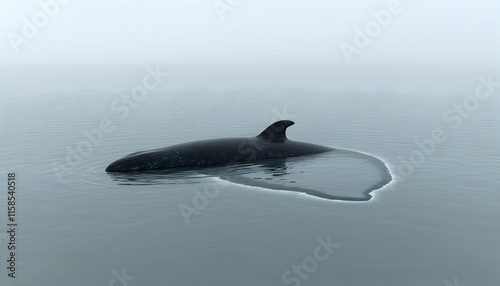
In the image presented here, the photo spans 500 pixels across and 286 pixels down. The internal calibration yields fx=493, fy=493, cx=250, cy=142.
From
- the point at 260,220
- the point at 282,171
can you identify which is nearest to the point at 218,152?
the point at 282,171

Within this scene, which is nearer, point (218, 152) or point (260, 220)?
point (260, 220)

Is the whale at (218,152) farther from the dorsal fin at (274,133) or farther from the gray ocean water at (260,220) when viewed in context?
the gray ocean water at (260,220)

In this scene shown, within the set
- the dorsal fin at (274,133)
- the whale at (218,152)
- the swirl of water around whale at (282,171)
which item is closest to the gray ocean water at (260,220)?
the swirl of water around whale at (282,171)

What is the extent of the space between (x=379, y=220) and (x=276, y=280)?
5990mm

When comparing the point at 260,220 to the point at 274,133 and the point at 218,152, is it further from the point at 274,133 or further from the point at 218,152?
the point at 274,133

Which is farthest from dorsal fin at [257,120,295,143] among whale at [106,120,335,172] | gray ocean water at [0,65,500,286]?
gray ocean water at [0,65,500,286]

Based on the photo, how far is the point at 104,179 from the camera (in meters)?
23.3

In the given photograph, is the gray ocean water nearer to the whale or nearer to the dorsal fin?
the whale

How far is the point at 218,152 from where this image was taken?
26922mm

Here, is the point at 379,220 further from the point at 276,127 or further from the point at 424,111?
the point at 424,111

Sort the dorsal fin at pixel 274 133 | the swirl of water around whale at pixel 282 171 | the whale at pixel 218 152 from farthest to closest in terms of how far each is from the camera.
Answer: the dorsal fin at pixel 274 133, the whale at pixel 218 152, the swirl of water around whale at pixel 282 171

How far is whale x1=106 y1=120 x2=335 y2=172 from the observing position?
2539 cm

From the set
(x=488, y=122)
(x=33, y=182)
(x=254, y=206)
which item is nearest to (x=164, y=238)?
(x=254, y=206)

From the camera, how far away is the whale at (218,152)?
25.4 metres
